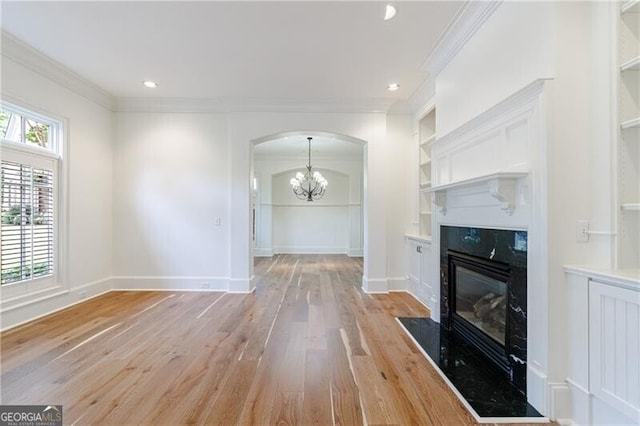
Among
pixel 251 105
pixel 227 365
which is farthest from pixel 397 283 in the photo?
pixel 251 105

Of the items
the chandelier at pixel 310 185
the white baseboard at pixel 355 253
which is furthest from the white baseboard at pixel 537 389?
the white baseboard at pixel 355 253

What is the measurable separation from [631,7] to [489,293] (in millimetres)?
2053

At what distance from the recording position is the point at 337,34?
9.80ft

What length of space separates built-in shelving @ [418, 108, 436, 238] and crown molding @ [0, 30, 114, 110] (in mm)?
4887

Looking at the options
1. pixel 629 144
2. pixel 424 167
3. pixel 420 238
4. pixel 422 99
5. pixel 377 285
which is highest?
pixel 422 99

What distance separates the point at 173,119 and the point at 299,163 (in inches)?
190

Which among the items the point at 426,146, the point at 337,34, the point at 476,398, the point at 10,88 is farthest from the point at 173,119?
the point at 476,398

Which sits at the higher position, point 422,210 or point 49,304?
point 422,210

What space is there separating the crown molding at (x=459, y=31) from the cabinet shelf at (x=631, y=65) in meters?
1.10

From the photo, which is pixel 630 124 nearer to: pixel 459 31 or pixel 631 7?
pixel 631 7

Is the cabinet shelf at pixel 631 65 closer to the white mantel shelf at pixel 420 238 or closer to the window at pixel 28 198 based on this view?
the white mantel shelf at pixel 420 238

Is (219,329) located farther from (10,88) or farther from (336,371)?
(10,88)

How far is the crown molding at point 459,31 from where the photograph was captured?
250 cm

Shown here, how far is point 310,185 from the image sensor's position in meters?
9.32
